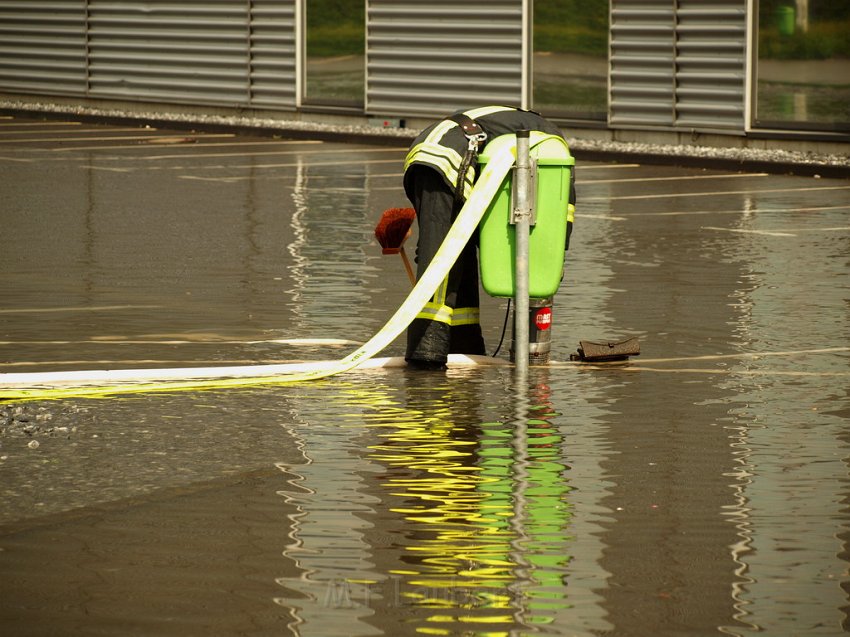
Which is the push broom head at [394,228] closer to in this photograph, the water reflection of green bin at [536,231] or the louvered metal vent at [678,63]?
the water reflection of green bin at [536,231]

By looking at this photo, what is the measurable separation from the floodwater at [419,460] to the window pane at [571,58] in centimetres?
1304

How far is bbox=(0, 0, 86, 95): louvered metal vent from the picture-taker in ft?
118

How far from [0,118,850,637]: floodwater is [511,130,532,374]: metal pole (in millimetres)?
245

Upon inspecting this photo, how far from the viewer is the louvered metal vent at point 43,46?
36.1 metres

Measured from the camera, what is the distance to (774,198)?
19766mm

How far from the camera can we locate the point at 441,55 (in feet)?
96.2

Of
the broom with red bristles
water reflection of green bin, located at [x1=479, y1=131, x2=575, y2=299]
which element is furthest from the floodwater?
the broom with red bristles

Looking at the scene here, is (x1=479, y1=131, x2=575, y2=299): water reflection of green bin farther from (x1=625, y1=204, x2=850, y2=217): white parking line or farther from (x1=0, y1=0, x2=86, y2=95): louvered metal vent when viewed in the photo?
(x1=0, y1=0, x2=86, y2=95): louvered metal vent

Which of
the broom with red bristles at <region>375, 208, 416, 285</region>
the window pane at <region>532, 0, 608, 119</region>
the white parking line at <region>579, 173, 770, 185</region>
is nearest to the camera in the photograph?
the broom with red bristles at <region>375, 208, 416, 285</region>

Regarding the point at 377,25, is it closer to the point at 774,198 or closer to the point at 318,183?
the point at 318,183

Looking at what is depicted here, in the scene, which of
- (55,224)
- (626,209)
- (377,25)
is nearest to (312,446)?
A: (55,224)

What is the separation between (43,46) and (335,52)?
7883mm

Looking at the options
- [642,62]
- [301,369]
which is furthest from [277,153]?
[301,369]

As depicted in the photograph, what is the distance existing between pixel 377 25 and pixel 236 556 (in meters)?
25.1
